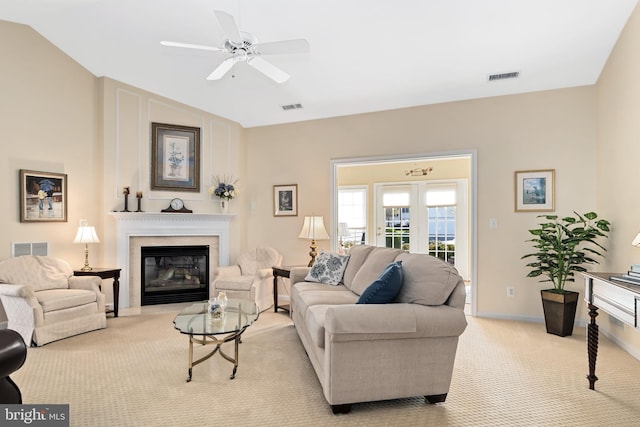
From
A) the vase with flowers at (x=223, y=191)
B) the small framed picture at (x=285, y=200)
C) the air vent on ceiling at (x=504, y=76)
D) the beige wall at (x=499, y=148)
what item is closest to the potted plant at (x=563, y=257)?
the beige wall at (x=499, y=148)

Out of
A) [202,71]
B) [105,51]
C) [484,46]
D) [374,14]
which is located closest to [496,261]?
[484,46]

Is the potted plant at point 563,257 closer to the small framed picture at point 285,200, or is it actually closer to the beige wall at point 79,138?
the small framed picture at point 285,200

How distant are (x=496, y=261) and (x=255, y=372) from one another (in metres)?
3.22

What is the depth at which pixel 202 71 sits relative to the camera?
14.7ft

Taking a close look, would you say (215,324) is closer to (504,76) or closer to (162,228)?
(162,228)

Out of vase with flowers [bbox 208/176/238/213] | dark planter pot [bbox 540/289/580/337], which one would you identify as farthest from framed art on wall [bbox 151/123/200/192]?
dark planter pot [bbox 540/289/580/337]

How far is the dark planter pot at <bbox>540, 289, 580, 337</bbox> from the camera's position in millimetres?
3721

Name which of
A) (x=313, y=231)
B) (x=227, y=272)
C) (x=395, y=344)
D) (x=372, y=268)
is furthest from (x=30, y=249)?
(x=395, y=344)

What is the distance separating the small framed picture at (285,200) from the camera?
5488 millimetres

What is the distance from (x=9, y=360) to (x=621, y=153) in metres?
4.88

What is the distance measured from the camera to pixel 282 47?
2816 millimetres

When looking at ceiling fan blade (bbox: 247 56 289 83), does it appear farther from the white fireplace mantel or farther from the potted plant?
the potted plant

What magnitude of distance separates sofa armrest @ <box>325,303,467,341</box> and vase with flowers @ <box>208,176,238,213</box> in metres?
3.60

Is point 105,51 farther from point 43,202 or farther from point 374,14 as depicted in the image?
point 374,14
